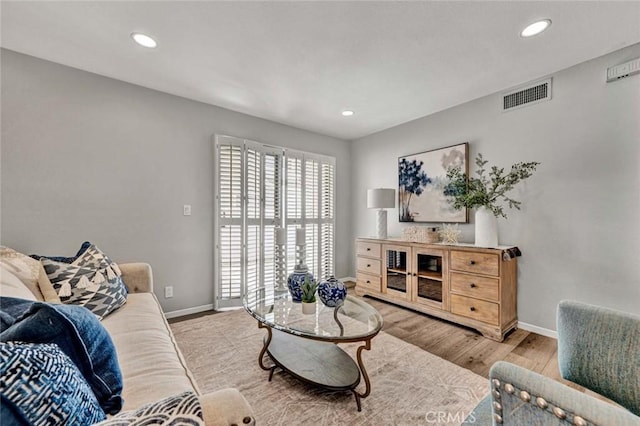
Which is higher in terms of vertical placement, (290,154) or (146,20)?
(146,20)

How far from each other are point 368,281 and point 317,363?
199 centimetres

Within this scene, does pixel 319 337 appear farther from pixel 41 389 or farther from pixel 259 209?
pixel 259 209

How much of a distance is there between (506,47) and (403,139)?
5.84 ft

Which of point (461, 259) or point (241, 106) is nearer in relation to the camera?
point (461, 259)

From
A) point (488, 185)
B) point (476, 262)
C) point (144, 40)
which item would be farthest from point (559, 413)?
point (144, 40)

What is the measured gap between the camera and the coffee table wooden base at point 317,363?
161cm

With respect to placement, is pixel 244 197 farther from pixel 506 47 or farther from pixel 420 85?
pixel 506 47

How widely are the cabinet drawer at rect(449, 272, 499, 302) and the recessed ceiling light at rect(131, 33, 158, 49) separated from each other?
11.0 feet

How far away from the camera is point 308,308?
6.44 feet

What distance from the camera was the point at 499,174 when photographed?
8.86 feet

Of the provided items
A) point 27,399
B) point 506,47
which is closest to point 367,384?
point 27,399

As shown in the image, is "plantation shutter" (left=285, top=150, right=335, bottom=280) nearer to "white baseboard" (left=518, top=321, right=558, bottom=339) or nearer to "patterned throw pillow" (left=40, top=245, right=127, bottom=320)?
"patterned throw pillow" (left=40, top=245, right=127, bottom=320)

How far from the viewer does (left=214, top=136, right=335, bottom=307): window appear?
3.22m

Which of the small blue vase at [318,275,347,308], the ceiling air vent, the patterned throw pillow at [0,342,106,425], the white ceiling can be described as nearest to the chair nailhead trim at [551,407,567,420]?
the patterned throw pillow at [0,342,106,425]
